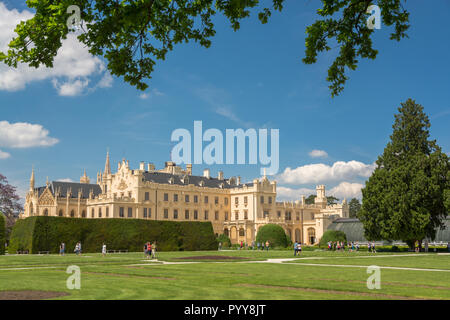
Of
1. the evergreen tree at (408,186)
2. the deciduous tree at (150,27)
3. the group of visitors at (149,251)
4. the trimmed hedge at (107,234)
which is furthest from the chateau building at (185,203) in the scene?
the deciduous tree at (150,27)

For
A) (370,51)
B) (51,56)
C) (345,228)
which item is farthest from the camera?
(345,228)

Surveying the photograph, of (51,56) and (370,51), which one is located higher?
(370,51)

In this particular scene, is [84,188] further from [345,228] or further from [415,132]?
[415,132]

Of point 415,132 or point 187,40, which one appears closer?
point 187,40

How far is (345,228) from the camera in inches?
3482

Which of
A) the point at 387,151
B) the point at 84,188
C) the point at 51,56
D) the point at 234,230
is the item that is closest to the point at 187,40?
the point at 51,56

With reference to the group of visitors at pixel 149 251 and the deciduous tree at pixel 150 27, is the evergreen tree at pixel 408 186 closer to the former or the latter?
the group of visitors at pixel 149 251

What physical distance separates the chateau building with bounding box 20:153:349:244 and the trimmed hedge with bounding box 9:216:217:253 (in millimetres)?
27559

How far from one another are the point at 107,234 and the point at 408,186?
1358 inches

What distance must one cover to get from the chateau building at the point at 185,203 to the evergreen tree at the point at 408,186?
3679 centimetres

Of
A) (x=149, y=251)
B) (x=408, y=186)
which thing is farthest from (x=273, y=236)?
(x=149, y=251)

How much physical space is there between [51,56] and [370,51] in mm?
7256

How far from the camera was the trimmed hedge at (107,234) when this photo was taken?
5078cm

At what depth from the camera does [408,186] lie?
2215 inches
